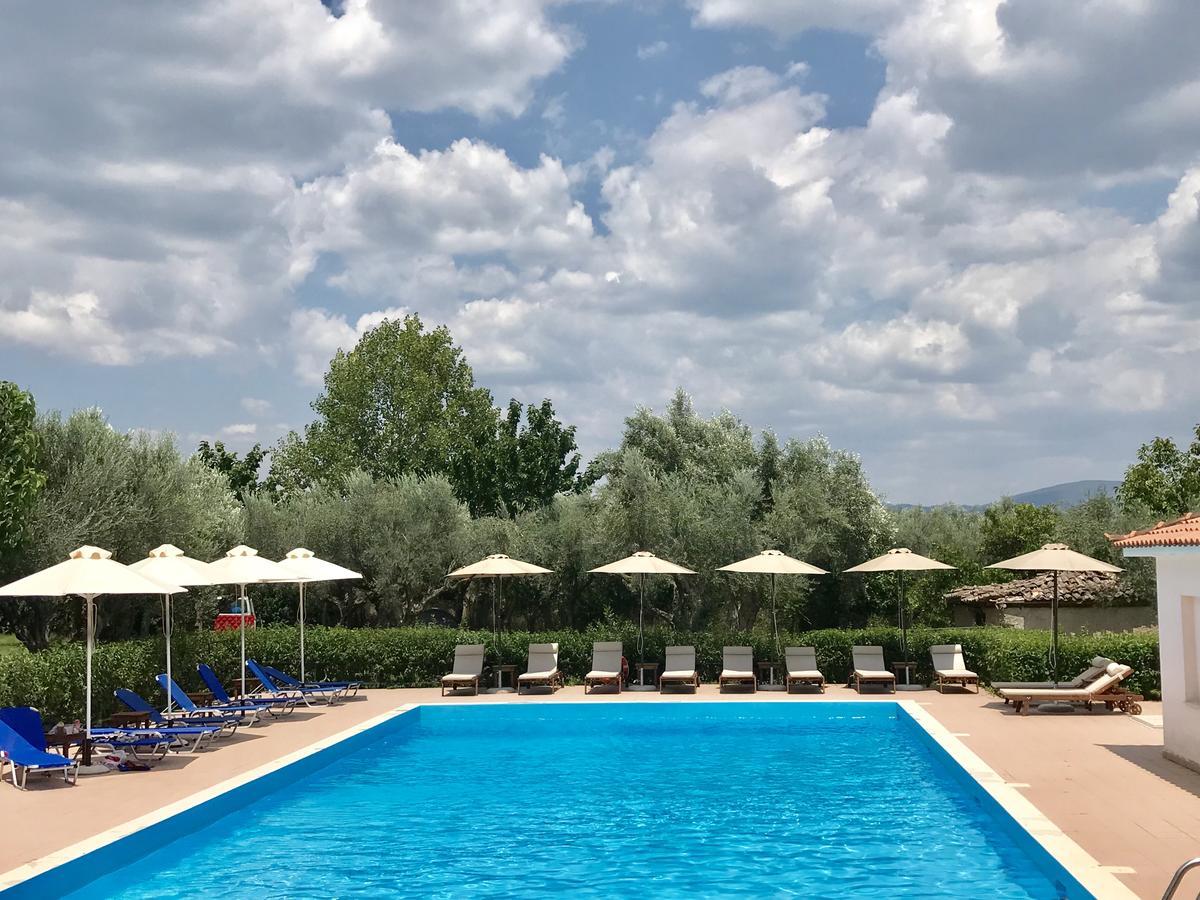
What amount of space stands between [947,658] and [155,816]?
1424 centimetres

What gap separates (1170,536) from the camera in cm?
1138

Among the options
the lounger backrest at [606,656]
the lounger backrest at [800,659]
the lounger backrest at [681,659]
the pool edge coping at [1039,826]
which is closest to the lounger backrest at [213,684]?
the lounger backrest at [606,656]

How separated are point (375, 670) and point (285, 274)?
347 inches

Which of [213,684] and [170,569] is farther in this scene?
[213,684]

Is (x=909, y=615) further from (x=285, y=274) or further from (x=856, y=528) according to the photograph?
(x=285, y=274)

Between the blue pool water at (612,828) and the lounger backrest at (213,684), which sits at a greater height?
the lounger backrest at (213,684)

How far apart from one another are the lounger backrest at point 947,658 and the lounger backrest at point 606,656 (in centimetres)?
561

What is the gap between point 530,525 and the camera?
28.7 meters

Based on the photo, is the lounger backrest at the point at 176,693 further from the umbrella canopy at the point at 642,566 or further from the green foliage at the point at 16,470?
the umbrella canopy at the point at 642,566

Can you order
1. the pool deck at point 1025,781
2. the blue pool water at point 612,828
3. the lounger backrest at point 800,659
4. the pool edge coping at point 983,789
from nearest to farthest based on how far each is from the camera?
1. the pool edge coping at point 983,789
2. the pool deck at point 1025,781
3. the blue pool water at point 612,828
4. the lounger backrest at point 800,659

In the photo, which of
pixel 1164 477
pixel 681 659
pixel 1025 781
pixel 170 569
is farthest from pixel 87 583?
pixel 1164 477

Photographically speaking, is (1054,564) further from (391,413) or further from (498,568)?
(391,413)

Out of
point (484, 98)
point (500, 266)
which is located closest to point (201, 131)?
point (484, 98)

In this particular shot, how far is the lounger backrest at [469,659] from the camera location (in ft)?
66.5
